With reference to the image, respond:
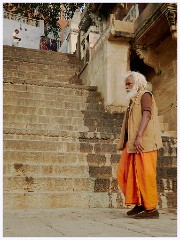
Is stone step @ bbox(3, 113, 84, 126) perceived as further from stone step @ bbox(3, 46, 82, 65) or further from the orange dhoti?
stone step @ bbox(3, 46, 82, 65)

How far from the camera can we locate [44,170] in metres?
4.88

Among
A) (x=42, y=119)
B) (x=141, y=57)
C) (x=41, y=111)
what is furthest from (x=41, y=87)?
(x=141, y=57)

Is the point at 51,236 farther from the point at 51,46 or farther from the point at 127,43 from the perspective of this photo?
the point at 51,46

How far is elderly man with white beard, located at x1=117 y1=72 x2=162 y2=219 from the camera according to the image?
11.4 feet

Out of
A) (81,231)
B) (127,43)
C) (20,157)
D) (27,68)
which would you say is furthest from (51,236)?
(27,68)

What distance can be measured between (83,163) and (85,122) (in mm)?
2309

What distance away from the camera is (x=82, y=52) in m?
14.5

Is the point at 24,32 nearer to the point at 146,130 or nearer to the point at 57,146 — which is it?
the point at 57,146

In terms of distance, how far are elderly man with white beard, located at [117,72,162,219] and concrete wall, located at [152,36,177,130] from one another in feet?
16.0

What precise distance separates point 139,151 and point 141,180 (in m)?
0.31

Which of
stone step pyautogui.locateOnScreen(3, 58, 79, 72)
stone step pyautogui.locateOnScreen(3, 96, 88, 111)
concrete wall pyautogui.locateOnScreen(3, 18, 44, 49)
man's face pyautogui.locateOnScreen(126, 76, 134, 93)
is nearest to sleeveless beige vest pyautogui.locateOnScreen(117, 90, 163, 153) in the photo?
man's face pyautogui.locateOnScreen(126, 76, 134, 93)

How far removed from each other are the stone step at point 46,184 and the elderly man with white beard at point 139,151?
113 cm

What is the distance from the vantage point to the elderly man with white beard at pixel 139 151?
347 centimetres

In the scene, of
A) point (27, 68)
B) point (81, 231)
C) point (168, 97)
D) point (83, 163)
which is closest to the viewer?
point (81, 231)
